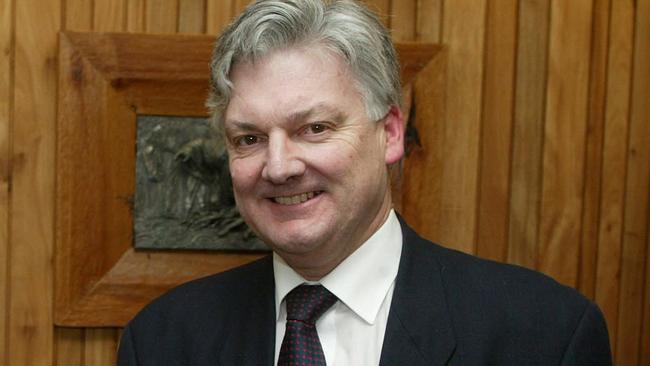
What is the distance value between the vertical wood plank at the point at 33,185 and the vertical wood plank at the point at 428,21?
77 centimetres

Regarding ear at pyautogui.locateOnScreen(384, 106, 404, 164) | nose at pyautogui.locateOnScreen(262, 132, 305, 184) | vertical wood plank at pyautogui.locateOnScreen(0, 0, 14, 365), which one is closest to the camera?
nose at pyautogui.locateOnScreen(262, 132, 305, 184)

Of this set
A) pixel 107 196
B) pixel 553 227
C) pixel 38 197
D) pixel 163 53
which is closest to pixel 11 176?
pixel 38 197

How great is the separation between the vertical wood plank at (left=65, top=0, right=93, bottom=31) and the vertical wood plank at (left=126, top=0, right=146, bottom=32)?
0.08 metres

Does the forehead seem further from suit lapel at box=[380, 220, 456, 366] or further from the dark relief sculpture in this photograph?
the dark relief sculpture

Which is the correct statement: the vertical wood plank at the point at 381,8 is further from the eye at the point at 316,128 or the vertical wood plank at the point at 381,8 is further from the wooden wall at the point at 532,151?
the eye at the point at 316,128

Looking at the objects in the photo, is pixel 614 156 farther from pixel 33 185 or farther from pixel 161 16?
pixel 33 185

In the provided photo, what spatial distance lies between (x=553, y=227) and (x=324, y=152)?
2.61 feet

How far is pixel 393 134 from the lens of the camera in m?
1.57

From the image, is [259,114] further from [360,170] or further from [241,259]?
[241,259]

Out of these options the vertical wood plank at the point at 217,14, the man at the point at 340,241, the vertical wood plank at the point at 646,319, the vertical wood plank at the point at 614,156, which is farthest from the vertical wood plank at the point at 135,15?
the vertical wood plank at the point at 646,319

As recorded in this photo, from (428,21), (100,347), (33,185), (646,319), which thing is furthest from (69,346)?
(646,319)

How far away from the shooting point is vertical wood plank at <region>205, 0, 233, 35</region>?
1909mm

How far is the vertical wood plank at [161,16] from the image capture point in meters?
1.90

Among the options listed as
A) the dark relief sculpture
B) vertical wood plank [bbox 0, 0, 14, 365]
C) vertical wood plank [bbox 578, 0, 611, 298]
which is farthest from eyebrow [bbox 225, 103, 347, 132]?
vertical wood plank [bbox 578, 0, 611, 298]
